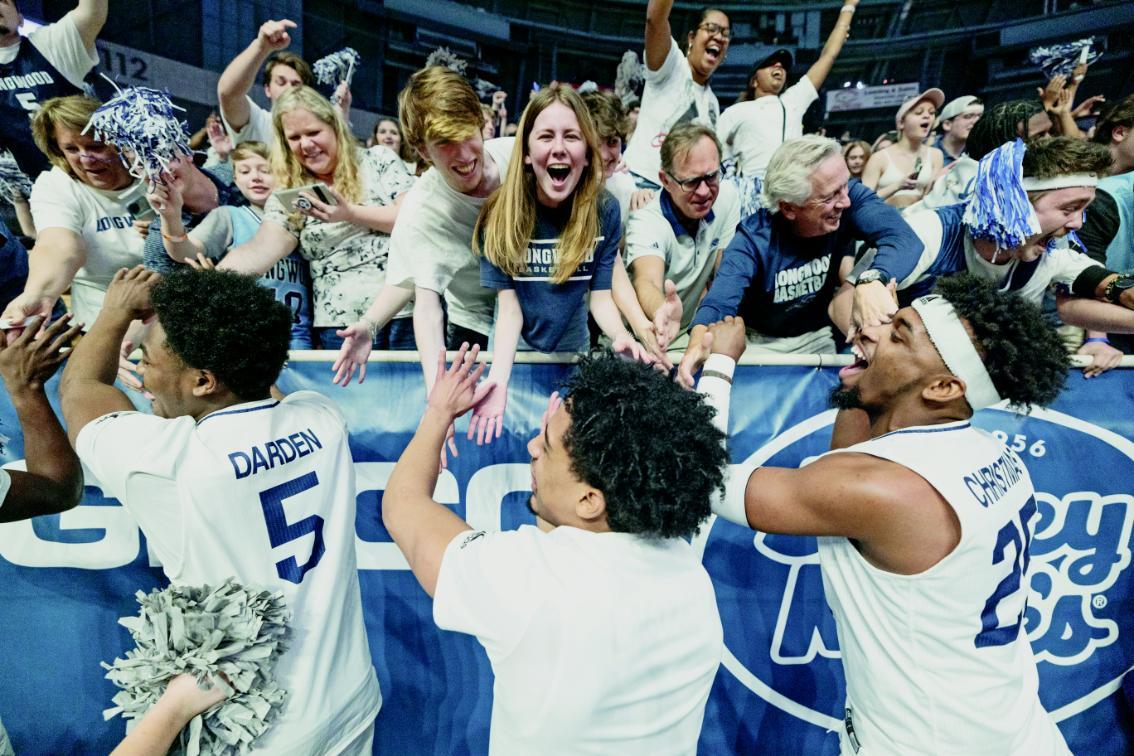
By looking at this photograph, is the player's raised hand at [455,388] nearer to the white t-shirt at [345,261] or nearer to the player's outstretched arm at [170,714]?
the player's outstretched arm at [170,714]

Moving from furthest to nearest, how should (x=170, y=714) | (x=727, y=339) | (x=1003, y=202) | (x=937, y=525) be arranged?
(x=1003, y=202)
(x=727, y=339)
(x=937, y=525)
(x=170, y=714)

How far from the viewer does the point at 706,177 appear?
2844 millimetres

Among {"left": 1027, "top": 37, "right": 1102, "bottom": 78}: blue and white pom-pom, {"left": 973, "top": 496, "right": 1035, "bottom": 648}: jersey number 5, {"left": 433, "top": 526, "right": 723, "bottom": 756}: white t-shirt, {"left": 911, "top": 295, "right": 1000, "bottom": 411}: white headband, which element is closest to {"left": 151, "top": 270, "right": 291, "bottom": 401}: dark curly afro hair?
{"left": 433, "top": 526, "right": 723, "bottom": 756}: white t-shirt

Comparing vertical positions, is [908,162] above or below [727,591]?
above

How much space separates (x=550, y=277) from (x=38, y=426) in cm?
156

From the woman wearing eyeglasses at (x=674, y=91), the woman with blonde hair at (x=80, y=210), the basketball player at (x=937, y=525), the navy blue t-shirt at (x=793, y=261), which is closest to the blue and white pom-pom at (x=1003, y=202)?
the navy blue t-shirt at (x=793, y=261)

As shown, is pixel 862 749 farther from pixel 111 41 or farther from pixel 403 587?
pixel 111 41

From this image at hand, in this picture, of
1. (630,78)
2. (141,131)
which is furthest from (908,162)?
(141,131)

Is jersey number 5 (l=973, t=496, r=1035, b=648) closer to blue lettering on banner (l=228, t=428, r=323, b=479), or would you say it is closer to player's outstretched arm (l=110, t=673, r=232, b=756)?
blue lettering on banner (l=228, t=428, r=323, b=479)

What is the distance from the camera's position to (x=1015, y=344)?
1780 millimetres

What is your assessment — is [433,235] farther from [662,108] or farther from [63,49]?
[63,49]

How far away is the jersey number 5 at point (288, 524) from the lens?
5.54 feet

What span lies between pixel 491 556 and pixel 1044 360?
153 cm

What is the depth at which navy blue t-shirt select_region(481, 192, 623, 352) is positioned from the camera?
2.37 meters
